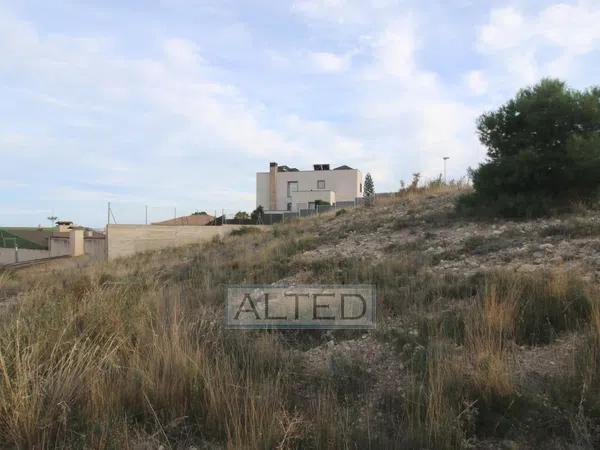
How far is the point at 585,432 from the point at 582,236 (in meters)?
6.45

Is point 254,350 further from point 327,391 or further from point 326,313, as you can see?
point 326,313

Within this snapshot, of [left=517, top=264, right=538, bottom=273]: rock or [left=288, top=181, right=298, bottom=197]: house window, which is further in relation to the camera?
[left=288, top=181, right=298, bottom=197]: house window

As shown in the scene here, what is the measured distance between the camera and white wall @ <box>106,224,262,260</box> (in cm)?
2755

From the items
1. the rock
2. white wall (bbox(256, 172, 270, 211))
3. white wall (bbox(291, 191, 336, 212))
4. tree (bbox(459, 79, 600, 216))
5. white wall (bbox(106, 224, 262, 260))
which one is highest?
white wall (bbox(256, 172, 270, 211))

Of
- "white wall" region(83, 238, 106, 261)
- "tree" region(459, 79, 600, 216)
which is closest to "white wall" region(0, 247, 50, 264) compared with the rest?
"white wall" region(83, 238, 106, 261)

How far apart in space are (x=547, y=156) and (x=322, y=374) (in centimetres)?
948

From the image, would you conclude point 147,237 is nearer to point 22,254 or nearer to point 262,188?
point 22,254

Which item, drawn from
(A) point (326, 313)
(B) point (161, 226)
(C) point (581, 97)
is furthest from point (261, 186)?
(A) point (326, 313)

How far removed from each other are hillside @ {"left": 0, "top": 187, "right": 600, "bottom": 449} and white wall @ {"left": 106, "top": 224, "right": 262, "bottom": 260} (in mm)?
23688

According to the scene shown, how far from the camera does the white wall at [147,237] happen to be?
A: 27.5 metres

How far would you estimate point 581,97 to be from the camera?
10.9 metres

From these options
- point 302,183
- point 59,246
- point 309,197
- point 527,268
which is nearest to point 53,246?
point 59,246

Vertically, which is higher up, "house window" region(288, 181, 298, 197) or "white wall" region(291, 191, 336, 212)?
"house window" region(288, 181, 298, 197)

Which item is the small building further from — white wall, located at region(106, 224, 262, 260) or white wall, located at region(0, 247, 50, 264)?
white wall, located at region(106, 224, 262, 260)
